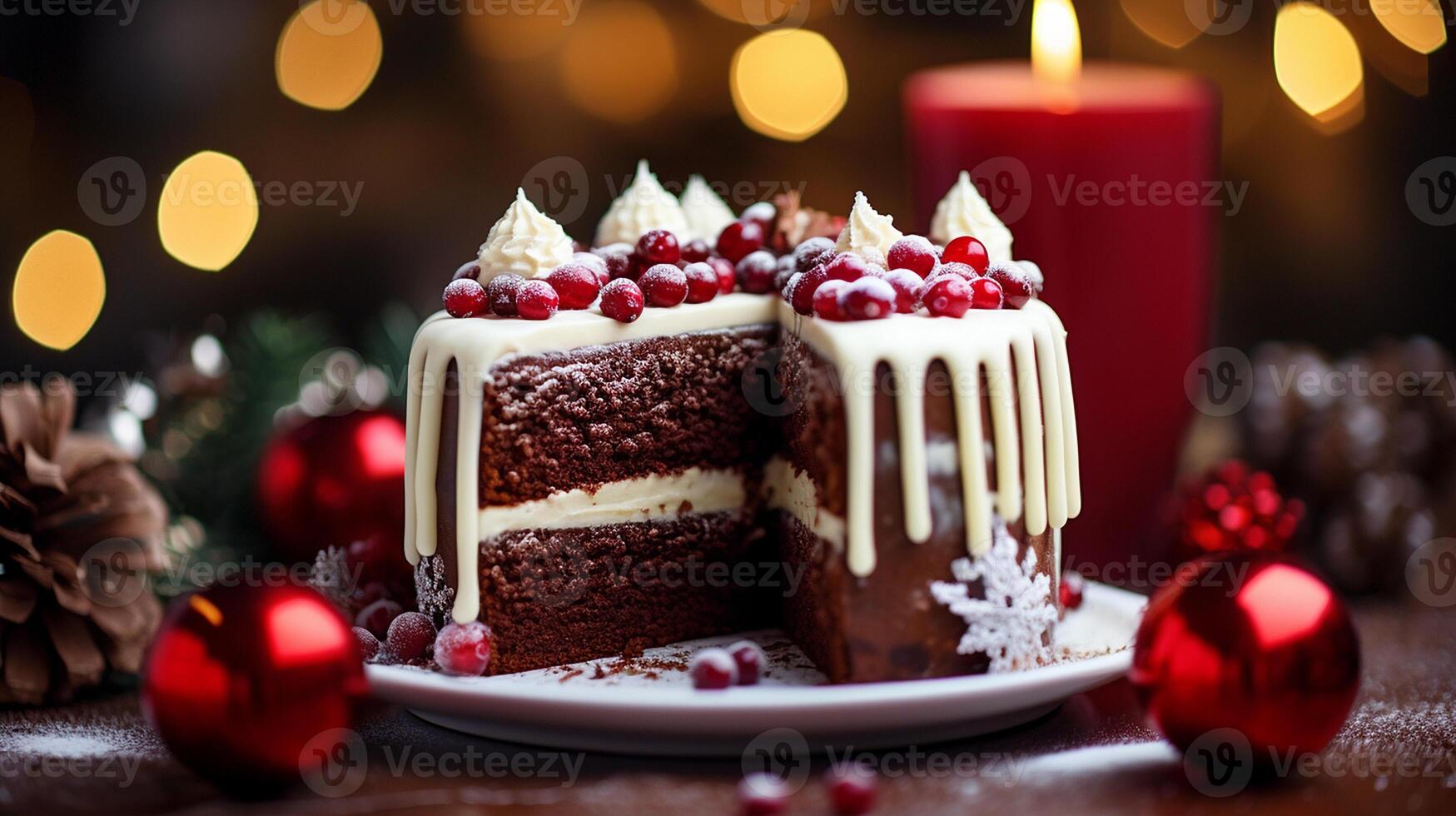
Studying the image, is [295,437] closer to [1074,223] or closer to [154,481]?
[154,481]

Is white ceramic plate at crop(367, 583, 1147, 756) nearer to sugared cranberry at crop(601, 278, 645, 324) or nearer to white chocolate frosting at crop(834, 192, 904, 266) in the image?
sugared cranberry at crop(601, 278, 645, 324)

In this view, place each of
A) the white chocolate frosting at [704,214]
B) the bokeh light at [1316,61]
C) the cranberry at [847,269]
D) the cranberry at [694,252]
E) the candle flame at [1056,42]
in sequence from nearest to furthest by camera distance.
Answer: the cranberry at [847,269]
the cranberry at [694,252]
the white chocolate frosting at [704,214]
the candle flame at [1056,42]
the bokeh light at [1316,61]

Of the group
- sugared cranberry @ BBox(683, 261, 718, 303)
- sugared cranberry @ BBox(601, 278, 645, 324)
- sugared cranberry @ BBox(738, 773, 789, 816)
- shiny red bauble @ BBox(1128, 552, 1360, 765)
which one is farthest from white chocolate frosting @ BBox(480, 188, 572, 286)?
shiny red bauble @ BBox(1128, 552, 1360, 765)

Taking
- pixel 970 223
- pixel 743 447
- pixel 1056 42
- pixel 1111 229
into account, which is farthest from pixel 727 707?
pixel 1056 42

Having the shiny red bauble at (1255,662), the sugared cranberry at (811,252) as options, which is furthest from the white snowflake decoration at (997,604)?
the sugared cranberry at (811,252)

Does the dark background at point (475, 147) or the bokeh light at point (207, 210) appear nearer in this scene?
A: the dark background at point (475, 147)

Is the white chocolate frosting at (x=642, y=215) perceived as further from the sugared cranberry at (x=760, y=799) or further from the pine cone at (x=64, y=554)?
the sugared cranberry at (x=760, y=799)

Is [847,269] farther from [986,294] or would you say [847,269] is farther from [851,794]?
[851,794]
